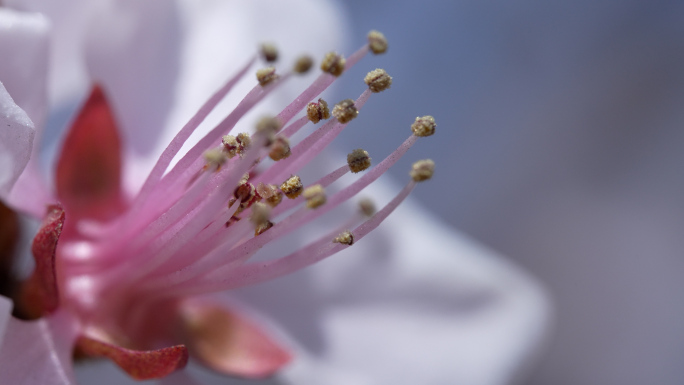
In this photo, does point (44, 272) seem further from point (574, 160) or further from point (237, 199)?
point (574, 160)

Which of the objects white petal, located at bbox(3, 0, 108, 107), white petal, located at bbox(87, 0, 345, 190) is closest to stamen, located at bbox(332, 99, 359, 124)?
white petal, located at bbox(87, 0, 345, 190)

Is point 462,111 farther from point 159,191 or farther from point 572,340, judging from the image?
point 159,191

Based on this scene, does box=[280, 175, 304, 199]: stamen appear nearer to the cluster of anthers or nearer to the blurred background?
the cluster of anthers

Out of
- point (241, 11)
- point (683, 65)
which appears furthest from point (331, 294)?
point (683, 65)

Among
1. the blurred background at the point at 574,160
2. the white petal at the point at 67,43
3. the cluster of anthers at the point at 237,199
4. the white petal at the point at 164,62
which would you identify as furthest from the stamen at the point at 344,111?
the blurred background at the point at 574,160

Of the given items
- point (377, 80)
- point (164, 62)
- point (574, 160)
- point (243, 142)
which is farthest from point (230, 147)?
point (574, 160)

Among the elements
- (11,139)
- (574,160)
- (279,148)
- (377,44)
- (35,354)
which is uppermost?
(574,160)
